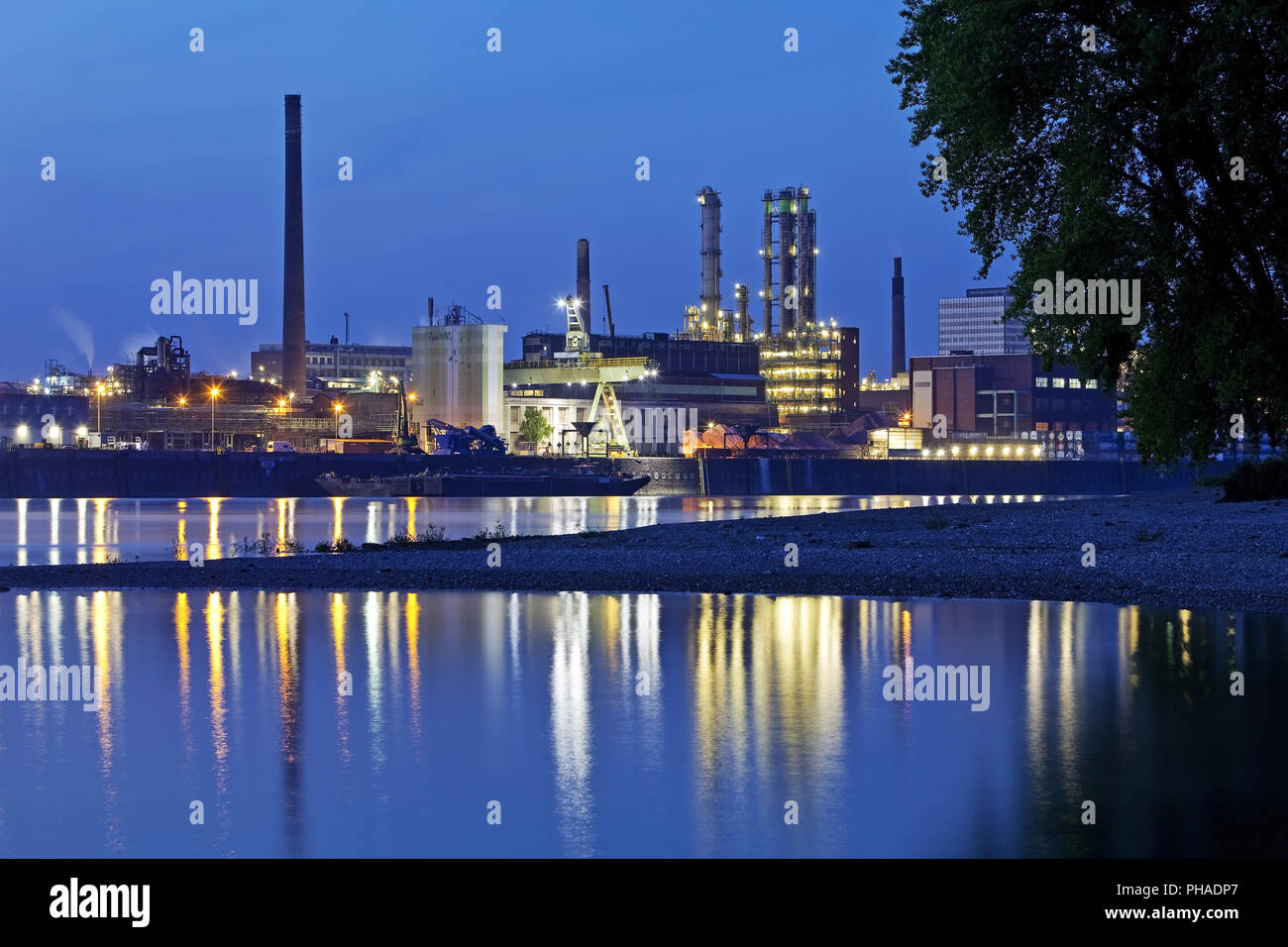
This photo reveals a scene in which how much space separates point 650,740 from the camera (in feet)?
47.2

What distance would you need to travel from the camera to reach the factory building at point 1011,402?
609 ft

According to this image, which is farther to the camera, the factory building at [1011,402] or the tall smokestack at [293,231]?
the factory building at [1011,402]

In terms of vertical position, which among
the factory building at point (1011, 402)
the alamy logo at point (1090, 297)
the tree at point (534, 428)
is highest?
the factory building at point (1011, 402)

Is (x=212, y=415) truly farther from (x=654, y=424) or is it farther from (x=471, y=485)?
(x=654, y=424)

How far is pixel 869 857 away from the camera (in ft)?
34.1

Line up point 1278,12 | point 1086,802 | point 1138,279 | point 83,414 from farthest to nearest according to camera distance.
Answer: point 83,414, point 1138,279, point 1278,12, point 1086,802

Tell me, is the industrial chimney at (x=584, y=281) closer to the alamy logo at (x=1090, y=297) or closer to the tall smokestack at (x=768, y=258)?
the tall smokestack at (x=768, y=258)

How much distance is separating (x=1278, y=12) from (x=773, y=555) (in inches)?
654

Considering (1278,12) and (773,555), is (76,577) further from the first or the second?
(1278,12)

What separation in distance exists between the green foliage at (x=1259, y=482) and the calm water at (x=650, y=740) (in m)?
30.6

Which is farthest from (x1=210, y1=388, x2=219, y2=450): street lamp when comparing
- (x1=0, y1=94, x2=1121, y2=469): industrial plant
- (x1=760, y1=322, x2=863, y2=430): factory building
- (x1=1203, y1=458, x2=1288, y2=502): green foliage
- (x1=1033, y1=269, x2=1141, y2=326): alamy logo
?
(x1=1033, y1=269, x2=1141, y2=326): alamy logo
